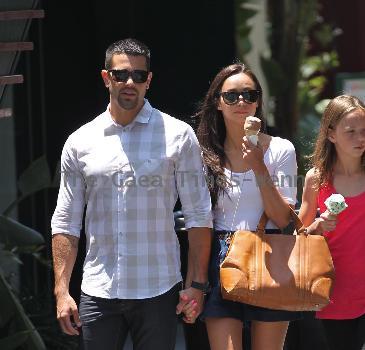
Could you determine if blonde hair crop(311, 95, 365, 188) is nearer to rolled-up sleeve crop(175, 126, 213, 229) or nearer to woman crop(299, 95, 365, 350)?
woman crop(299, 95, 365, 350)

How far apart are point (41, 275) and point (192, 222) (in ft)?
10.1

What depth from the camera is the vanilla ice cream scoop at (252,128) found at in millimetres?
4176

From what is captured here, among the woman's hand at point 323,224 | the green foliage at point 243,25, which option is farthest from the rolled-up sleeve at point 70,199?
the green foliage at point 243,25

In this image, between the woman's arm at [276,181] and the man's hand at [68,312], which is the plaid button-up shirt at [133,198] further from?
the woman's arm at [276,181]

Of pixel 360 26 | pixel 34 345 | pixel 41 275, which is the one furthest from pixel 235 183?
pixel 360 26

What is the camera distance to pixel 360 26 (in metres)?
14.3

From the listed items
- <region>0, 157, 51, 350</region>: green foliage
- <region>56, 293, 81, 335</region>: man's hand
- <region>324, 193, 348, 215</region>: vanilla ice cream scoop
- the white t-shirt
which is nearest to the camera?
<region>324, 193, 348, 215</region>: vanilla ice cream scoop

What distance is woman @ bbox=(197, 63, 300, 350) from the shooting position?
4305 millimetres

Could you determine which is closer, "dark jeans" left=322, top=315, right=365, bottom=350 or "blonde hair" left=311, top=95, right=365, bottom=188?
"dark jeans" left=322, top=315, right=365, bottom=350

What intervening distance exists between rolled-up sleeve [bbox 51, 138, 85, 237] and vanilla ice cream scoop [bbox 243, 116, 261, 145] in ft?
2.52

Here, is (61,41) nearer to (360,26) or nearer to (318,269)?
(318,269)

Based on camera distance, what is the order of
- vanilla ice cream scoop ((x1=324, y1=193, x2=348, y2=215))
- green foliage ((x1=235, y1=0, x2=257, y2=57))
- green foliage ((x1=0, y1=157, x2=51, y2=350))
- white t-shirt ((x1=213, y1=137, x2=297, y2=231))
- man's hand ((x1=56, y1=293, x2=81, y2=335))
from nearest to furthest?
vanilla ice cream scoop ((x1=324, y1=193, x2=348, y2=215)) → man's hand ((x1=56, y1=293, x2=81, y2=335)) → white t-shirt ((x1=213, y1=137, x2=297, y2=231)) → green foliage ((x1=0, y1=157, x2=51, y2=350)) → green foliage ((x1=235, y1=0, x2=257, y2=57))

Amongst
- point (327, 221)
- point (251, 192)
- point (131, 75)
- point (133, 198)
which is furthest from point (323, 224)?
point (131, 75)

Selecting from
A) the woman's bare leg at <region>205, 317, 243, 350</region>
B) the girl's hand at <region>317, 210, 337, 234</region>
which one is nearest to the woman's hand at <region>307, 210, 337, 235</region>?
the girl's hand at <region>317, 210, 337, 234</region>
